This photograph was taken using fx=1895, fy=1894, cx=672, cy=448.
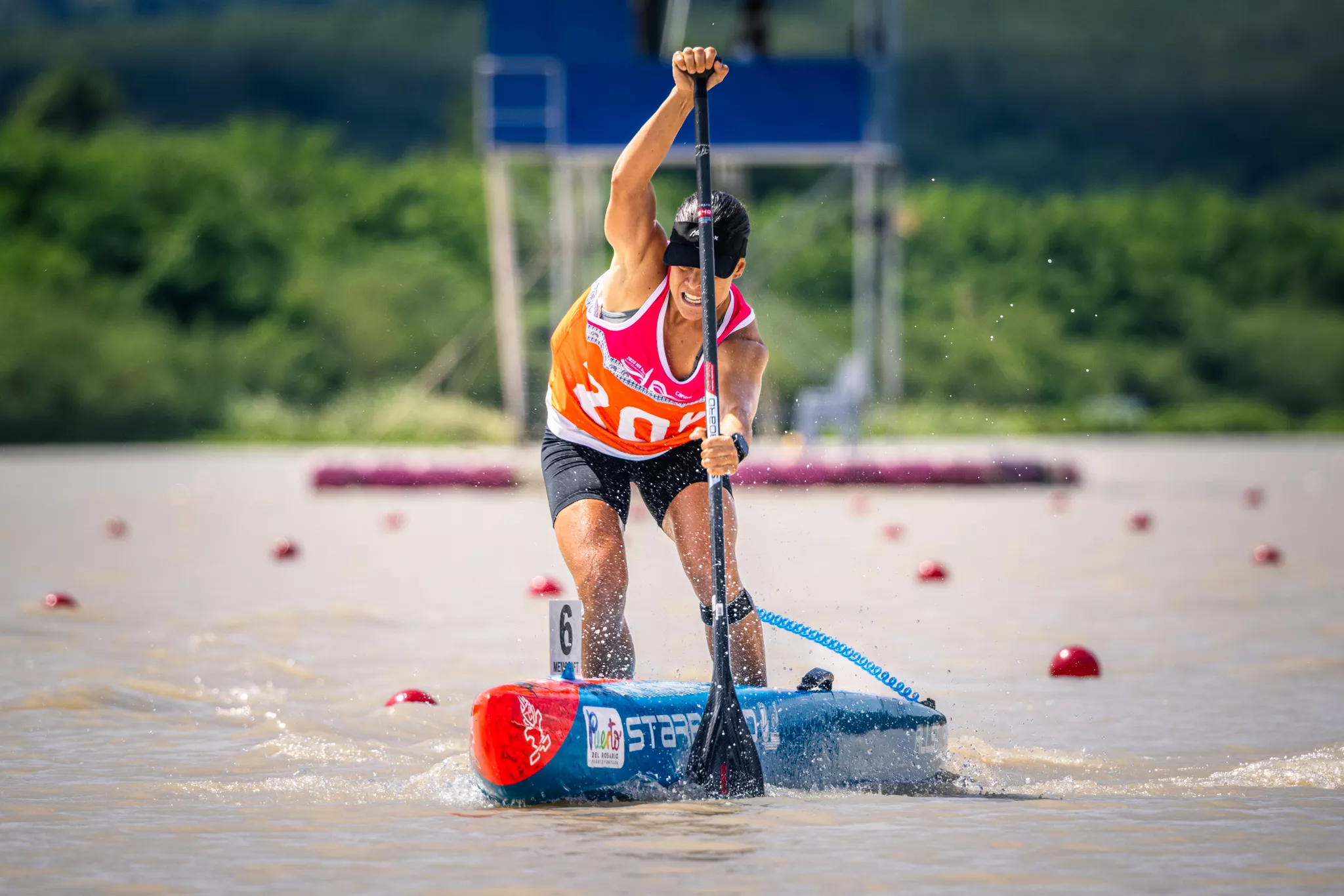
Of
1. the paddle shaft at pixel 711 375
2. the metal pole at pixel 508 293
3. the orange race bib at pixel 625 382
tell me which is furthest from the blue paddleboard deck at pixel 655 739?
the metal pole at pixel 508 293

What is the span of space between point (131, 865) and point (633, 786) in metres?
1.58

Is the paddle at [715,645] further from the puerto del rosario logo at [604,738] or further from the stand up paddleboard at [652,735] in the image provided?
the puerto del rosario logo at [604,738]

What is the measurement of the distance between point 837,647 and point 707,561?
0.56 m

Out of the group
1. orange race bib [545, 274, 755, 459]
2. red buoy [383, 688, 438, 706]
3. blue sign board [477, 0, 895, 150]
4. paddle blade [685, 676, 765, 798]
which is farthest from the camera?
blue sign board [477, 0, 895, 150]

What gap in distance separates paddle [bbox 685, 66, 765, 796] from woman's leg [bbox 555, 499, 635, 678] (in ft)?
1.13

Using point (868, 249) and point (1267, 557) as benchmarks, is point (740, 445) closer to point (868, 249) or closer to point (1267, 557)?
point (1267, 557)

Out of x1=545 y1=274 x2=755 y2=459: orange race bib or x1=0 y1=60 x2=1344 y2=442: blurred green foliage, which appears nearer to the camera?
x1=545 y1=274 x2=755 y2=459: orange race bib

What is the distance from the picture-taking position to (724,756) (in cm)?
591

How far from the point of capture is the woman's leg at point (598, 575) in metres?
6.39

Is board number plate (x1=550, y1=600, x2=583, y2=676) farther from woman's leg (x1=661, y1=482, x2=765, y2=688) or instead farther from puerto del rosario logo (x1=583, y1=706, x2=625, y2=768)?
woman's leg (x1=661, y1=482, x2=765, y2=688)

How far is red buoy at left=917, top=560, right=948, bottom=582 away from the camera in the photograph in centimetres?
1285

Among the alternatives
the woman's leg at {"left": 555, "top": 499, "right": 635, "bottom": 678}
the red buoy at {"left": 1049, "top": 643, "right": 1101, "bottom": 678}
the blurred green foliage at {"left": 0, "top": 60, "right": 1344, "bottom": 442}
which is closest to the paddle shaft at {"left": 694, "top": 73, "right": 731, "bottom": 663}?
the woman's leg at {"left": 555, "top": 499, "right": 635, "bottom": 678}

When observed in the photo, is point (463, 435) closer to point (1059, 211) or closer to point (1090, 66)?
point (1059, 211)

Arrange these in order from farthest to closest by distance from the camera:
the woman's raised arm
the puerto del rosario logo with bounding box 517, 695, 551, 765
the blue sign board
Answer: the blue sign board < the woman's raised arm < the puerto del rosario logo with bounding box 517, 695, 551, 765
